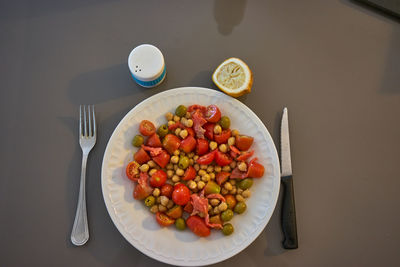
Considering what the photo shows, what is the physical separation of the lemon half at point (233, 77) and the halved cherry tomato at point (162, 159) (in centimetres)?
42

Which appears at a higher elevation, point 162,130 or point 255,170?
point 162,130

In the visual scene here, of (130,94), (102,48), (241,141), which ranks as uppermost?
(102,48)

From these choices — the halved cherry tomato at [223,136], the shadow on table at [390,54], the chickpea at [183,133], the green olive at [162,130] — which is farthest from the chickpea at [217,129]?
the shadow on table at [390,54]

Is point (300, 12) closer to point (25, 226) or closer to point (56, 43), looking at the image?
point (56, 43)

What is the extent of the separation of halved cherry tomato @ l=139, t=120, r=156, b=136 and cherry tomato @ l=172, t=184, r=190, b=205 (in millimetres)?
297

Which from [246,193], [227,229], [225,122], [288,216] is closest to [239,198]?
[246,193]

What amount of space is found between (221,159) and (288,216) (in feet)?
1.40

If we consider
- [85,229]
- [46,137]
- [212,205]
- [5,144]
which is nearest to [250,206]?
[212,205]

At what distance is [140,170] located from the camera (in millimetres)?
1412

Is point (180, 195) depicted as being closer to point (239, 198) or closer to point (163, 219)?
point (163, 219)

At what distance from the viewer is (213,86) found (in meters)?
1.58

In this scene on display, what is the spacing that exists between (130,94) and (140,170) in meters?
0.43

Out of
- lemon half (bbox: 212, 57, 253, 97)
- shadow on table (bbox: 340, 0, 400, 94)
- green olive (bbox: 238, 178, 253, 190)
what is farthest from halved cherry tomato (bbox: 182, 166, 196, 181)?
shadow on table (bbox: 340, 0, 400, 94)

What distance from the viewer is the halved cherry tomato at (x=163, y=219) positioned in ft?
4.38
